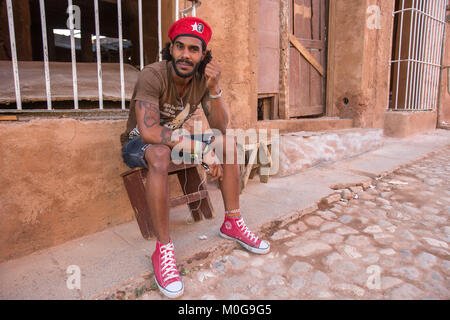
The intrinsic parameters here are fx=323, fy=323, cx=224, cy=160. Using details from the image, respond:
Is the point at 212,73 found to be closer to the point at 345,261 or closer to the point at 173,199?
the point at 173,199

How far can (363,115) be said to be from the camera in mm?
6152

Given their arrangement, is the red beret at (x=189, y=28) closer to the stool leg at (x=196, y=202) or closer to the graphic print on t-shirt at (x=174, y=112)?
the graphic print on t-shirt at (x=174, y=112)

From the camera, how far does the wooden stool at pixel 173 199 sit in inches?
96.1

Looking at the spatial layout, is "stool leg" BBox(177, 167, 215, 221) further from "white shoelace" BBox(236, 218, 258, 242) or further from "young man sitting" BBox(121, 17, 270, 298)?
"white shoelace" BBox(236, 218, 258, 242)

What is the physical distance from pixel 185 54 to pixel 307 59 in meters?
4.19

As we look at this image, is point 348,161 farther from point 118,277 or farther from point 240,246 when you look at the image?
point 118,277

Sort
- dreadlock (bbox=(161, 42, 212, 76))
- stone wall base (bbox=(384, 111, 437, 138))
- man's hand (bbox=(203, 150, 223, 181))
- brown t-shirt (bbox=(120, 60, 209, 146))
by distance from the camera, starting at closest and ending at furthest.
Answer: brown t-shirt (bbox=(120, 60, 209, 146)) → man's hand (bbox=(203, 150, 223, 181)) → dreadlock (bbox=(161, 42, 212, 76)) → stone wall base (bbox=(384, 111, 437, 138))

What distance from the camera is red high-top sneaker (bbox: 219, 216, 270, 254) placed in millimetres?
2377

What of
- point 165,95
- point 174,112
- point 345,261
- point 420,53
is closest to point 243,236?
point 345,261

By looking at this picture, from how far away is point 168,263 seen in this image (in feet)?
6.57

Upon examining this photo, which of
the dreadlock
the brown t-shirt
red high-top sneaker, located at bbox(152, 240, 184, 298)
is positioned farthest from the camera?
the dreadlock

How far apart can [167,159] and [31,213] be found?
1088 millimetres

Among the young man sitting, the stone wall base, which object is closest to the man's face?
the young man sitting

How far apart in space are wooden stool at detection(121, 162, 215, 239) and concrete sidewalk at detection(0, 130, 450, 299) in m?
0.10
